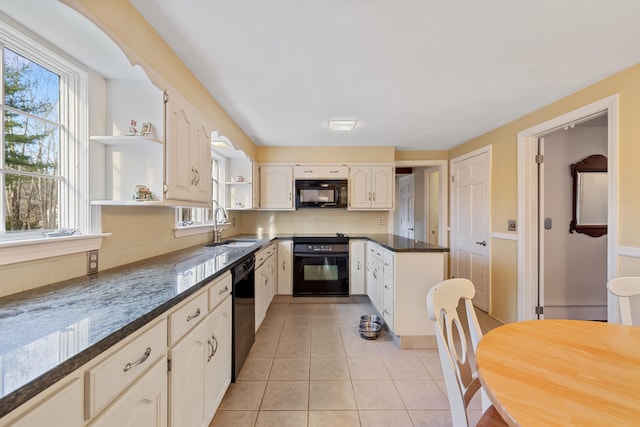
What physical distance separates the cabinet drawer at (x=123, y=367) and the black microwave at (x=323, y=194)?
308cm

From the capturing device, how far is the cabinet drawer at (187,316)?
42.0 inches

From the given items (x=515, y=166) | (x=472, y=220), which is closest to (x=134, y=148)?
(x=515, y=166)

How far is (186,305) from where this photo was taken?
1.18 m

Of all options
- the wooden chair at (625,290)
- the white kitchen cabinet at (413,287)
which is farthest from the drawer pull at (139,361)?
the wooden chair at (625,290)

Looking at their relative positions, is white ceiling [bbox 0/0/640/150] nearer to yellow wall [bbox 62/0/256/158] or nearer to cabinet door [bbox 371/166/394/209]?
yellow wall [bbox 62/0/256/158]

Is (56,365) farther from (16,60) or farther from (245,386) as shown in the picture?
(245,386)

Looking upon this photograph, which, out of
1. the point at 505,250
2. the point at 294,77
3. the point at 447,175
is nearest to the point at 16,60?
the point at 294,77

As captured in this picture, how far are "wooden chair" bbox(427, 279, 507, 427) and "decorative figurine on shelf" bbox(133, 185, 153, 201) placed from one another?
61.3 inches

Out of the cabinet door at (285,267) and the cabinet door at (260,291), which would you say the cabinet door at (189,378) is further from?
the cabinet door at (285,267)

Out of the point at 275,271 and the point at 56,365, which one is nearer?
the point at 56,365

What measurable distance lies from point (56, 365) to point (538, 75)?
2.96 metres

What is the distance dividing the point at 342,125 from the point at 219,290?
226 centimetres

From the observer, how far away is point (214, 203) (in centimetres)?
326

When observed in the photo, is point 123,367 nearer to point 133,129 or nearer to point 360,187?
point 133,129
